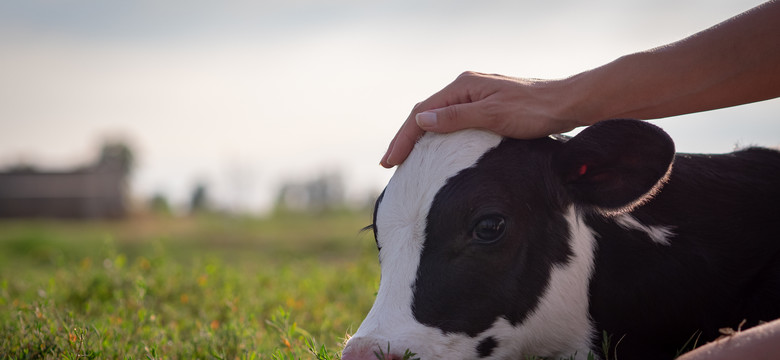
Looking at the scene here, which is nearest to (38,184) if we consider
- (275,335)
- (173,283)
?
(173,283)

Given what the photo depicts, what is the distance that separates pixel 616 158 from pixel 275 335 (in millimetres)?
2177

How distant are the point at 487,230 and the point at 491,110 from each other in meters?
0.50

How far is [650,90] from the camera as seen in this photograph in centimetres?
277

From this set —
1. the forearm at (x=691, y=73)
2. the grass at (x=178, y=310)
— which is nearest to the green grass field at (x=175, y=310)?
the grass at (x=178, y=310)

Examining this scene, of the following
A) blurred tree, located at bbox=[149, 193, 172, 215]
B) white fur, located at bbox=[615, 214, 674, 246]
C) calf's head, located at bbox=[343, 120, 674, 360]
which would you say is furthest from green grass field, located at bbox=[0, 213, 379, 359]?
blurred tree, located at bbox=[149, 193, 172, 215]

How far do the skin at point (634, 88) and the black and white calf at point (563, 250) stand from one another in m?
0.09

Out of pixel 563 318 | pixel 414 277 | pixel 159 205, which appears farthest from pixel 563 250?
pixel 159 205

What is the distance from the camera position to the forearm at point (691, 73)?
2.72 metres

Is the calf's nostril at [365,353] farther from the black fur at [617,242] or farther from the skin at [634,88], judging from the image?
the skin at [634,88]

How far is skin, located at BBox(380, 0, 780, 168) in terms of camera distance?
266cm

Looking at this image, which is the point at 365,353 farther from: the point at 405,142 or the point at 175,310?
the point at 175,310

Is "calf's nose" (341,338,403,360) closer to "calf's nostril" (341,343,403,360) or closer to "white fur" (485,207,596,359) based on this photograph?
"calf's nostril" (341,343,403,360)

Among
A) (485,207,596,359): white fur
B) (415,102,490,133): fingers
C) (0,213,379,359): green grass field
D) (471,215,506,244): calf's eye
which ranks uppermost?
(415,102,490,133): fingers

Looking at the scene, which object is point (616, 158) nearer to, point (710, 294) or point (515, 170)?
point (515, 170)
